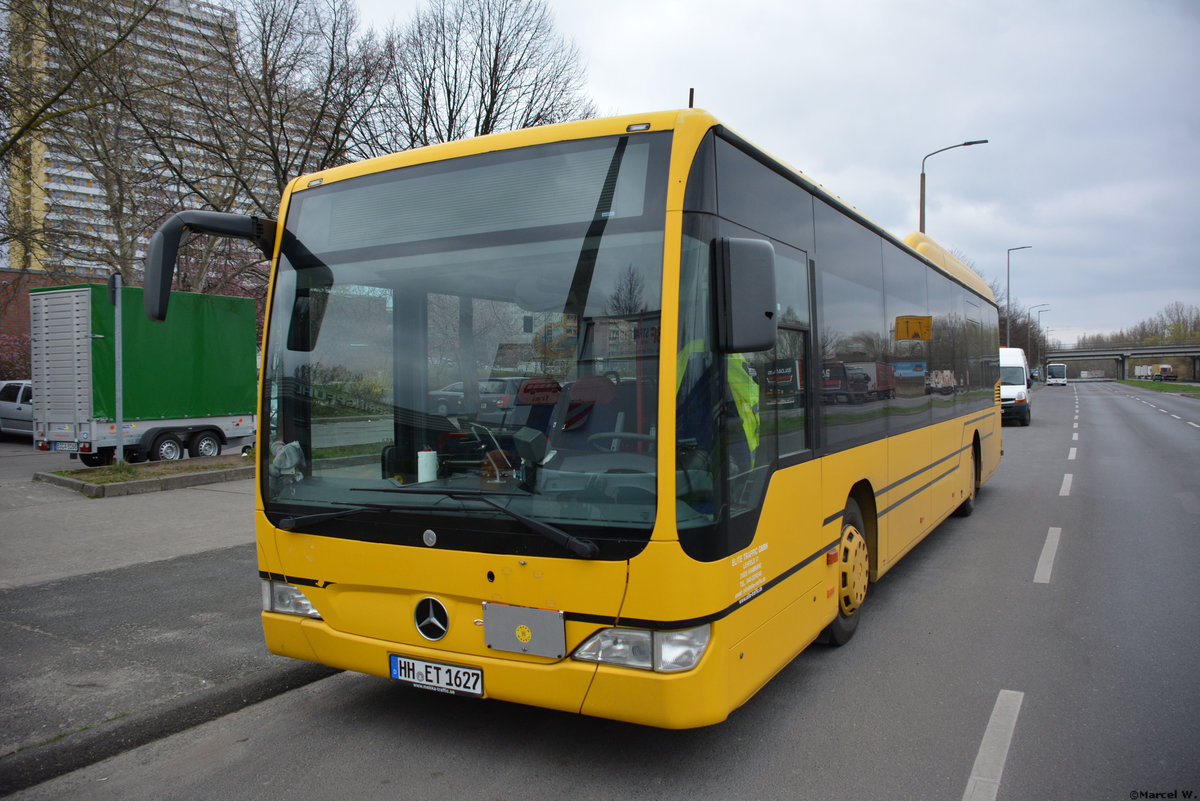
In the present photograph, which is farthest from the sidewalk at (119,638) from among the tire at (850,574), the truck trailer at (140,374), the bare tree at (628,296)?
the truck trailer at (140,374)

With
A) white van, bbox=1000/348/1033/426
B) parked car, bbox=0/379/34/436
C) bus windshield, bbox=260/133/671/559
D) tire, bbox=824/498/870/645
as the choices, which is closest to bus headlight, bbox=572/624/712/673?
bus windshield, bbox=260/133/671/559

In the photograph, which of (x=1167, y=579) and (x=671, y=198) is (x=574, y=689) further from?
(x=1167, y=579)

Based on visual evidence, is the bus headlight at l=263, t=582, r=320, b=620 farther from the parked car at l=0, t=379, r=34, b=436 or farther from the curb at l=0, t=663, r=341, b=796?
the parked car at l=0, t=379, r=34, b=436

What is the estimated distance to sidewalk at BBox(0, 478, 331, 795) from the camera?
3.97m

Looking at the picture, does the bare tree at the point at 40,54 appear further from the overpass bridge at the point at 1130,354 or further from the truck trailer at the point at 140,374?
the overpass bridge at the point at 1130,354

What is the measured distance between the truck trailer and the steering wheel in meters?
13.3

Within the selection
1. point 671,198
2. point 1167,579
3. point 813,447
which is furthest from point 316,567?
point 1167,579

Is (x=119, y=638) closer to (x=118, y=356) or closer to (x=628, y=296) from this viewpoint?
(x=628, y=296)

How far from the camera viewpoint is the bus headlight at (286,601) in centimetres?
388

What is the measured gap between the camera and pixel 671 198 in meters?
3.16

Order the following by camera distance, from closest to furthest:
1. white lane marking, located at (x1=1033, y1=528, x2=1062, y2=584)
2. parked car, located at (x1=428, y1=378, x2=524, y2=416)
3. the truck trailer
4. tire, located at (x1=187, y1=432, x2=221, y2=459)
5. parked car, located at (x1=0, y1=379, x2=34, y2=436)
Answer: parked car, located at (x1=428, y1=378, x2=524, y2=416)
white lane marking, located at (x1=1033, y1=528, x2=1062, y2=584)
the truck trailer
tire, located at (x1=187, y1=432, x2=221, y2=459)
parked car, located at (x1=0, y1=379, x2=34, y2=436)

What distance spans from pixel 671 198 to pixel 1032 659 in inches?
150

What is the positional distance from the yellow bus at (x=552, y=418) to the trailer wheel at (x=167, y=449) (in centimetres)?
1337

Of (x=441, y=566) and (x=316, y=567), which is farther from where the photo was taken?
(x=316, y=567)
